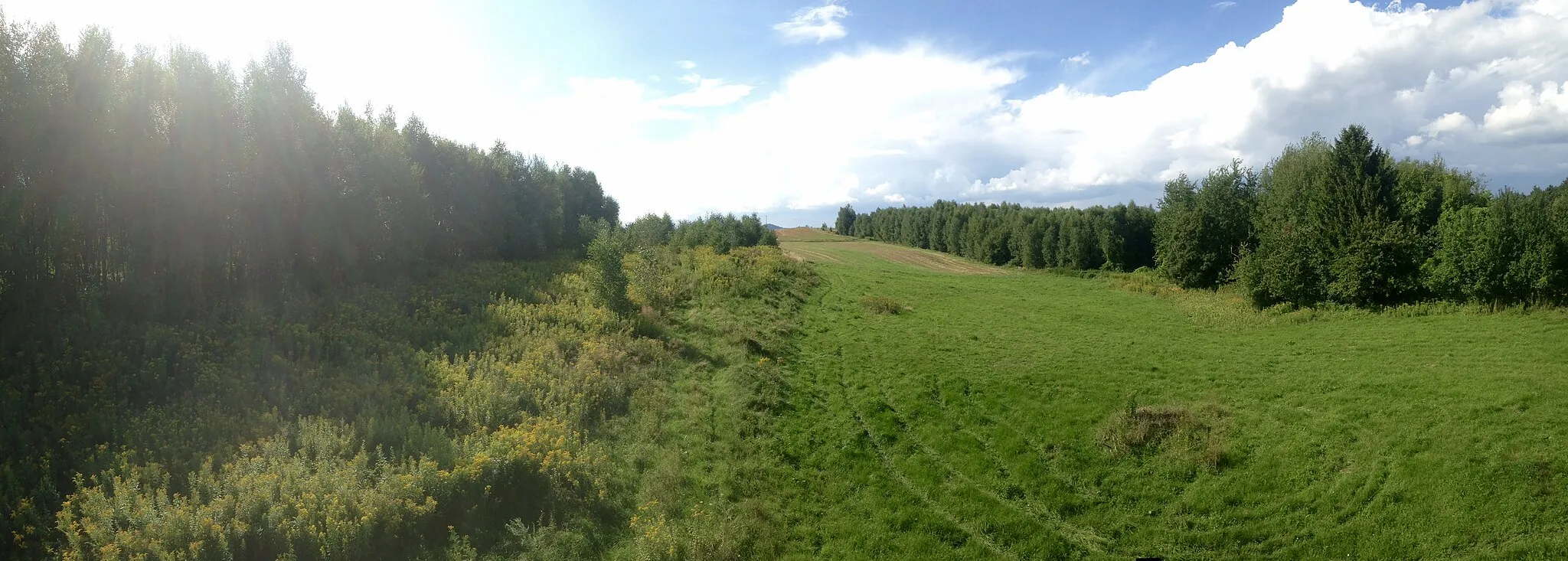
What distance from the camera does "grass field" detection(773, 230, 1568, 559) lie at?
33.1 ft

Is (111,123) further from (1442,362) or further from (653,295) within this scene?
(1442,362)

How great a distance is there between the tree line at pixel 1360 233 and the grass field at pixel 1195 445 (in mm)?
2089

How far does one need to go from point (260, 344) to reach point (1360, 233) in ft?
130

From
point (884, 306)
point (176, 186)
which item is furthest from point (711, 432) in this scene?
point (176, 186)

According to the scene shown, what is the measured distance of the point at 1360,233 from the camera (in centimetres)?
2658

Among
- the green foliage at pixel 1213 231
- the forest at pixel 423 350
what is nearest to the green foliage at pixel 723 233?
the forest at pixel 423 350

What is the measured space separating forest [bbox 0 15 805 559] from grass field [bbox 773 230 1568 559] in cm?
538

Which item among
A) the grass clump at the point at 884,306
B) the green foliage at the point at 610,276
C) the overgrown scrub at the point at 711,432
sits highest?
the green foliage at the point at 610,276

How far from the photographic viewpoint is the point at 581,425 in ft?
48.6

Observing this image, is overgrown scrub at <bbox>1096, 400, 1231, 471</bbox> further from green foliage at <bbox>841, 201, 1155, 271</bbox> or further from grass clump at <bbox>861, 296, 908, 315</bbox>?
green foliage at <bbox>841, 201, 1155, 271</bbox>

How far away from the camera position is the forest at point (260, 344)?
963cm

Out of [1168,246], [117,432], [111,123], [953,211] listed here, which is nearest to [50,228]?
[111,123]

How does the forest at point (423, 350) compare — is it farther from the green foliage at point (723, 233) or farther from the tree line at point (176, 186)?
the green foliage at point (723, 233)

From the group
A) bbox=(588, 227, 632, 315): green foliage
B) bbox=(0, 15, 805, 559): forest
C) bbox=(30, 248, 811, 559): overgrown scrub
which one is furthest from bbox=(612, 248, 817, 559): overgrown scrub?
bbox=(588, 227, 632, 315): green foliage
